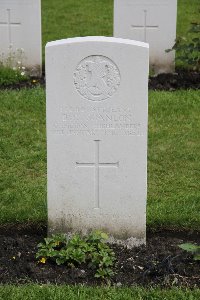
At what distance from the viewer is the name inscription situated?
15.2 ft

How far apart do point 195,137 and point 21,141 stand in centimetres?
165

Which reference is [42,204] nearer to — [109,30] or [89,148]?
[89,148]

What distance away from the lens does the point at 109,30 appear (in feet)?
37.8

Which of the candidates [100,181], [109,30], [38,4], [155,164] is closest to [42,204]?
[100,181]

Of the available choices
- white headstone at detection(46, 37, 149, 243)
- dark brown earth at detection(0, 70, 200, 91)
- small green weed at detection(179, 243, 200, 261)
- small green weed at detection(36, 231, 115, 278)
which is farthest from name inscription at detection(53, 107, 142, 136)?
dark brown earth at detection(0, 70, 200, 91)

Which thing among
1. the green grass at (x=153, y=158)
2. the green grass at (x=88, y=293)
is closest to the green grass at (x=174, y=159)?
the green grass at (x=153, y=158)

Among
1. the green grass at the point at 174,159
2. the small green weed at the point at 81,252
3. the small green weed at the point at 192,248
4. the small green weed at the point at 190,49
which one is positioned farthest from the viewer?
the small green weed at the point at 190,49

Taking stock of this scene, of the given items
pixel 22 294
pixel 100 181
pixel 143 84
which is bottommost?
pixel 22 294

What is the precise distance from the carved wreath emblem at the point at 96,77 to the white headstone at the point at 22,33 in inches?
168

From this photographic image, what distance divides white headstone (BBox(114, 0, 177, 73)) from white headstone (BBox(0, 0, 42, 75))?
968mm

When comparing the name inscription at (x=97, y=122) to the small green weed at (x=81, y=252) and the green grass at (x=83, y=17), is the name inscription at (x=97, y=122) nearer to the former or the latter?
the small green weed at (x=81, y=252)

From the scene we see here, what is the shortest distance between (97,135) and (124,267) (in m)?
0.85

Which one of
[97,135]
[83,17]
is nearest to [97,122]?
[97,135]

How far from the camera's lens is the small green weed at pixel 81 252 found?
14.8 feet
